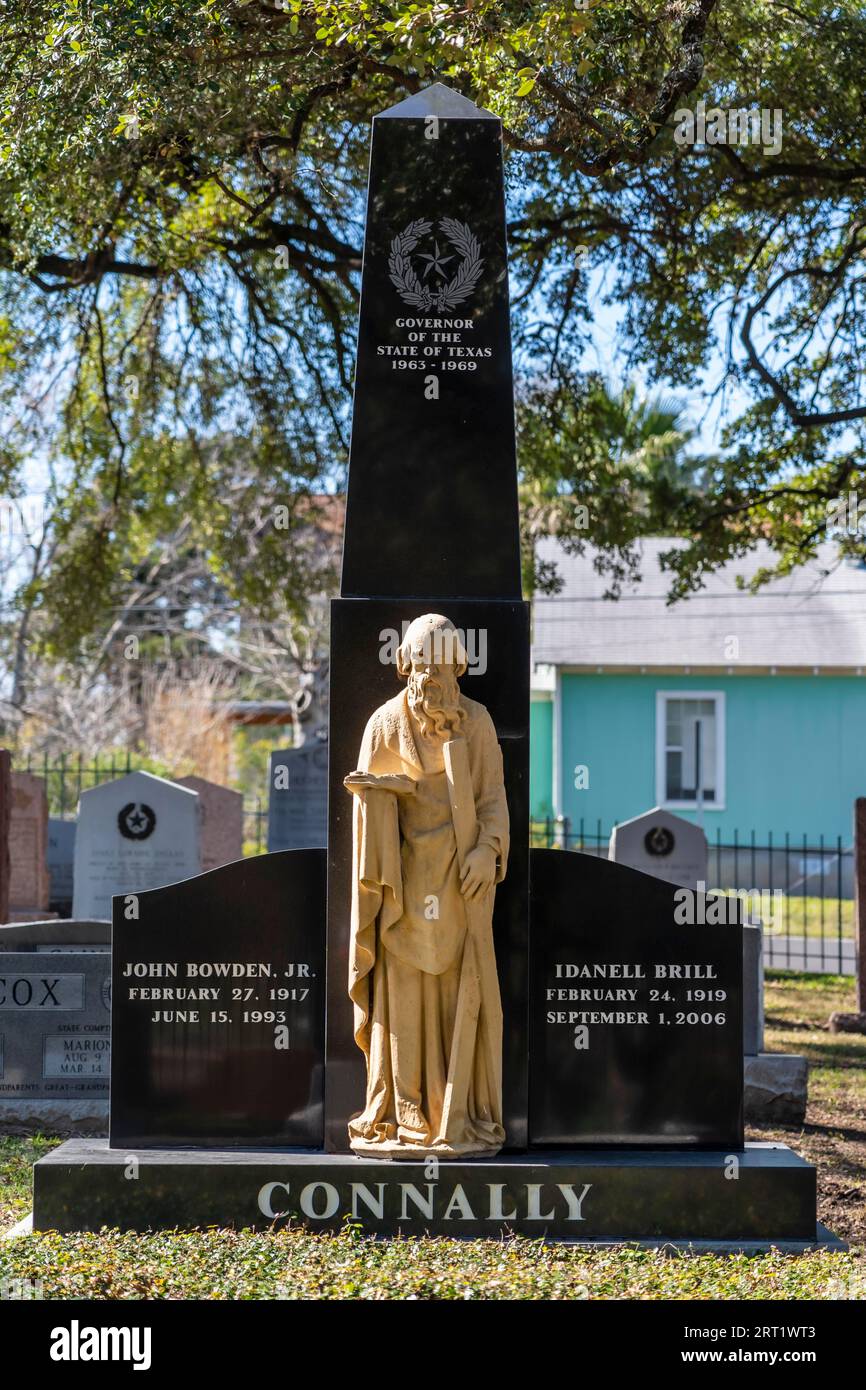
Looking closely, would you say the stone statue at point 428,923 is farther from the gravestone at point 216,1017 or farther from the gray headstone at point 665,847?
the gray headstone at point 665,847

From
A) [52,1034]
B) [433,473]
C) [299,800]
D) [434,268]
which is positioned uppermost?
[434,268]

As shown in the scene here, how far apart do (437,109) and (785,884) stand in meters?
16.7

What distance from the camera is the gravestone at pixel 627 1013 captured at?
6168mm

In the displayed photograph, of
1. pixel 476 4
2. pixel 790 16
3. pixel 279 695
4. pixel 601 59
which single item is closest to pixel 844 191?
pixel 790 16

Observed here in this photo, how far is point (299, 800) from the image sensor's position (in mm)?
16344

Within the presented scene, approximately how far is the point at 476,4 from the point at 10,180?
3344mm

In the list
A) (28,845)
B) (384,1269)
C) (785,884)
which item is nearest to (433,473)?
(384,1269)

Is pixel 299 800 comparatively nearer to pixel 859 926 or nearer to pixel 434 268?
pixel 859 926

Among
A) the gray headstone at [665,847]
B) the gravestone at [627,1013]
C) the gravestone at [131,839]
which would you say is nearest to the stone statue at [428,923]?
the gravestone at [627,1013]

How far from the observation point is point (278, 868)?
630cm

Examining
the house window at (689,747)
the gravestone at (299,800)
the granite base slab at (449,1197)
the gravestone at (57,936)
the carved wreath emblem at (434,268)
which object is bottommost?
the granite base slab at (449,1197)

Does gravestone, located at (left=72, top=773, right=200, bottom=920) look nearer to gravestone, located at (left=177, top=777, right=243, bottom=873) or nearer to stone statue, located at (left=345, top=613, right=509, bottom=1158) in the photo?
gravestone, located at (left=177, top=777, right=243, bottom=873)

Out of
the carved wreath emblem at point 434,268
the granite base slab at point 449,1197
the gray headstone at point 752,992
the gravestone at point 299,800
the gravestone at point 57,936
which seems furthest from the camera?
the gravestone at point 299,800
